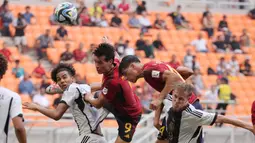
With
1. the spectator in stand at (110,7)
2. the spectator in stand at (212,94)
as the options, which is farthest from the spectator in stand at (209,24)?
the spectator in stand at (212,94)

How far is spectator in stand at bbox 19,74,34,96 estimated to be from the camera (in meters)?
22.6

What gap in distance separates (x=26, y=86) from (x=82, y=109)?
11.2m

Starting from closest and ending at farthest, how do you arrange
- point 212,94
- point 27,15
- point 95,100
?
1. point 95,100
2. point 212,94
3. point 27,15

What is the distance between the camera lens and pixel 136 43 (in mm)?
26797

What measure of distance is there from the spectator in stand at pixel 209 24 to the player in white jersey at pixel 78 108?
1852 centimetres

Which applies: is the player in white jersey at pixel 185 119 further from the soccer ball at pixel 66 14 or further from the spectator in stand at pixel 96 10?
the spectator in stand at pixel 96 10

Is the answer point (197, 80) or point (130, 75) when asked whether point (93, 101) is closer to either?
point (130, 75)

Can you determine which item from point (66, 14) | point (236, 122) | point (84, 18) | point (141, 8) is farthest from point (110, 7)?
point (236, 122)

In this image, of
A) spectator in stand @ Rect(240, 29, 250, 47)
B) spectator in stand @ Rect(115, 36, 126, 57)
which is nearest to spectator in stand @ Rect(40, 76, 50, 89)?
spectator in stand @ Rect(115, 36, 126, 57)

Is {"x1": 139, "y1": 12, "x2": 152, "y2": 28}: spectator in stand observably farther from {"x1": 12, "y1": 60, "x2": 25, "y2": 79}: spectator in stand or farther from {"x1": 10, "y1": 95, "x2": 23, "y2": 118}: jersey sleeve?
{"x1": 10, "y1": 95, "x2": 23, "y2": 118}: jersey sleeve

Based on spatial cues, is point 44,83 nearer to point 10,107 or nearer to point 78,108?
point 78,108

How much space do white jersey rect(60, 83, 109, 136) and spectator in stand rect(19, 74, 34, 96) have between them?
11011 millimetres

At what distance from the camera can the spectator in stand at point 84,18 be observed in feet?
89.2

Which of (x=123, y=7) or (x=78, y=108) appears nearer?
(x=78, y=108)
